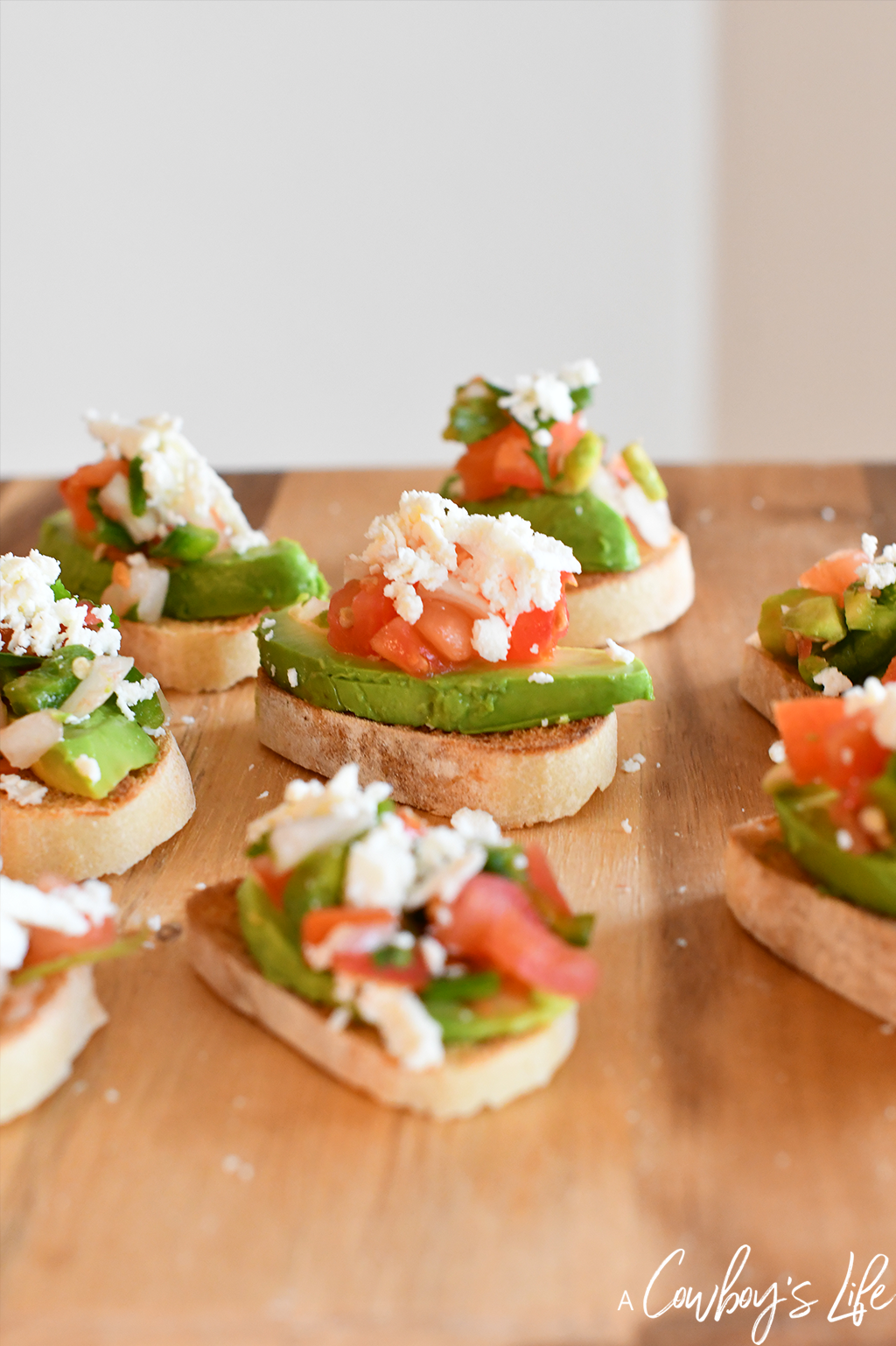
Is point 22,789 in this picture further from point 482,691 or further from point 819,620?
point 819,620

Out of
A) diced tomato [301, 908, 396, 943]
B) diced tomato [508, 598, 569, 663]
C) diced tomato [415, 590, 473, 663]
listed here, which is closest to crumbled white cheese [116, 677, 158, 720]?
diced tomato [415, 590, 473, 663]

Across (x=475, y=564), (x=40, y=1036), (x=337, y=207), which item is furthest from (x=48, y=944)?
(x=337, y=207)

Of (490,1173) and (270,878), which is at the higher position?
(270,878)

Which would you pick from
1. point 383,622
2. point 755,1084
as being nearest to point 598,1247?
point 755,1084

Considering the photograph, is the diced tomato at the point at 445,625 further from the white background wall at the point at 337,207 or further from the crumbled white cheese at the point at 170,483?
the white background wall at the point at 337,207

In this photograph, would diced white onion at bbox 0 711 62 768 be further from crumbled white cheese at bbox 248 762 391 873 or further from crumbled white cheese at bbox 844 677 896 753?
crumbled white cheese at bbox 844 677 896 753

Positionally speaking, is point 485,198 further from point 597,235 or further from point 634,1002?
point 634,1002
